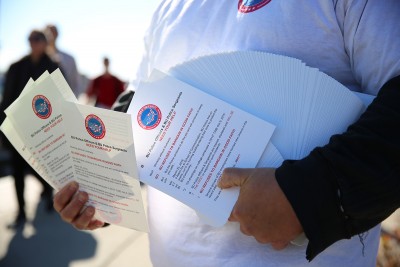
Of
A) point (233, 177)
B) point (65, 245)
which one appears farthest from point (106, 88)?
point (233, 177)

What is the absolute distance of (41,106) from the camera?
851 mm

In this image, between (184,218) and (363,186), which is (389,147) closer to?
(363,186)

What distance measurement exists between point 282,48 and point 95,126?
0.44 metres

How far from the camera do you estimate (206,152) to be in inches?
31.1

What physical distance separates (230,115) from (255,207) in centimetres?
20

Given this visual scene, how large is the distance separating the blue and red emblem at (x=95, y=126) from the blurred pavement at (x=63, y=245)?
2.36 metres

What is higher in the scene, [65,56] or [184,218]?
[184,218]

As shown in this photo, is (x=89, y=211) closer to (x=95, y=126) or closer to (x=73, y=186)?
(x=73, y=186)

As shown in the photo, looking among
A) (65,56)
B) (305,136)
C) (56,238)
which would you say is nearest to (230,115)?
(305,136)

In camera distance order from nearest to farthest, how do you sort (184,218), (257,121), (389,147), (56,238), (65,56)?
(389,147)
(257,121)
(184,218)
(56,238)
(65,56)

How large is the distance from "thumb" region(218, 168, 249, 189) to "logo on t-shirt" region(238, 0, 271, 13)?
36 cm

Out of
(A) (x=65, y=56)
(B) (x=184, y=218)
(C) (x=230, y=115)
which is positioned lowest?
(A) (x=65, y=56)

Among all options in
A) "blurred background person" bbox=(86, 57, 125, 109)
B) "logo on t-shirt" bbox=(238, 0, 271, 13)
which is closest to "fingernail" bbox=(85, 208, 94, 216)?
"logo on t-shirt" bbox=(238, 0, 271, 13)

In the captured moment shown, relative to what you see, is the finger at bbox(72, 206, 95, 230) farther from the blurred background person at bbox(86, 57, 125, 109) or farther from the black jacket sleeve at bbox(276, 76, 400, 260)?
the blurred background person at bbox(86, 57, 125, 109)
